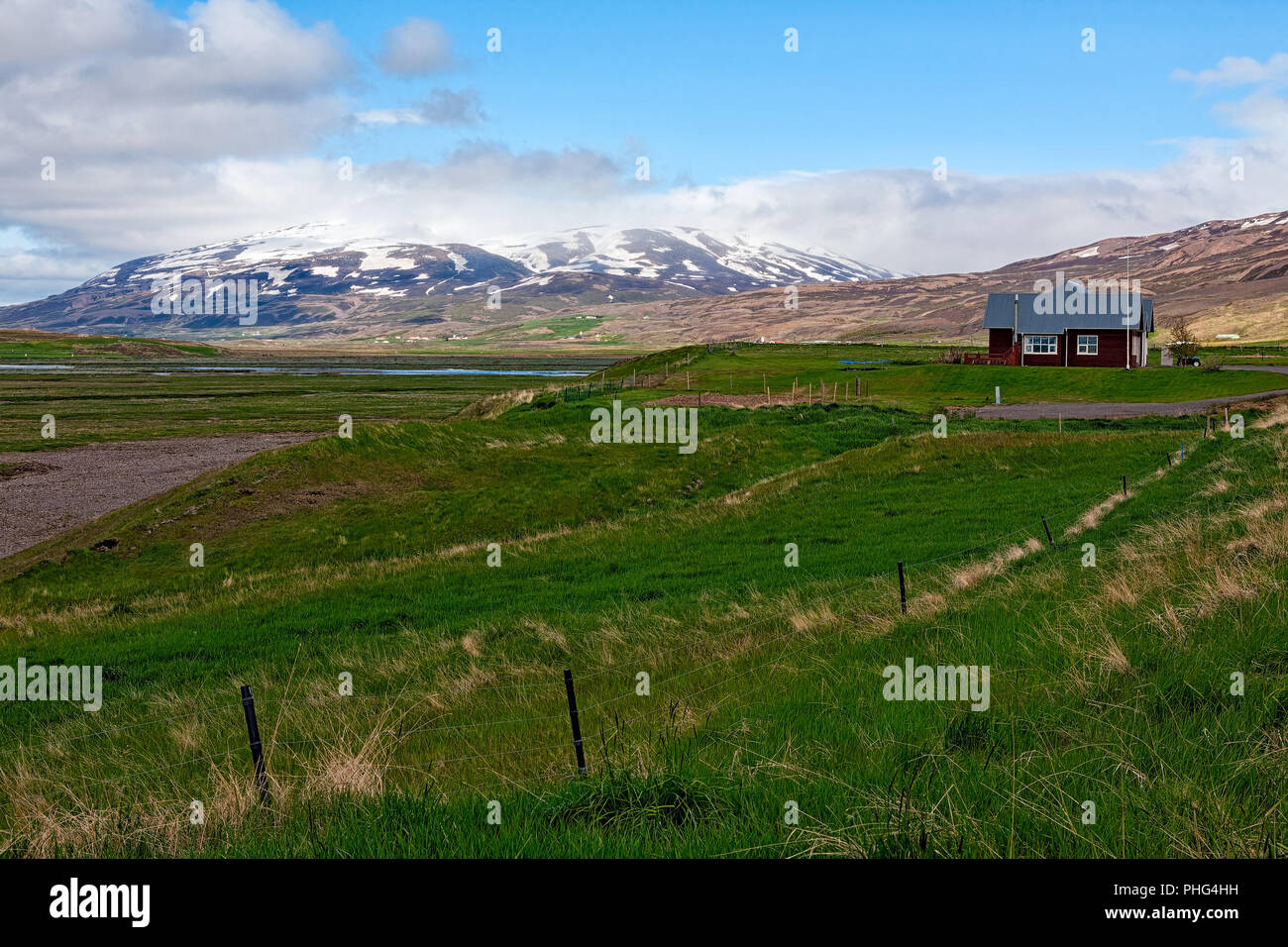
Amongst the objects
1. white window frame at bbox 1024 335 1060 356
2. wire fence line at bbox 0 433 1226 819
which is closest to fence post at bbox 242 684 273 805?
wire fence line at bbox 0 433 1226 819

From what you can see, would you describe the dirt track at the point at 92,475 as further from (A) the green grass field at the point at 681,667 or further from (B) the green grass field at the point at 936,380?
(B) the green grass field at the point at 936,380

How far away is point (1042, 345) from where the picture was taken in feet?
294

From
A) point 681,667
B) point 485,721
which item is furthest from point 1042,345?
point 485,721

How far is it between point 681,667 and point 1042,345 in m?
87.6

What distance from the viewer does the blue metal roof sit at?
8731 cm

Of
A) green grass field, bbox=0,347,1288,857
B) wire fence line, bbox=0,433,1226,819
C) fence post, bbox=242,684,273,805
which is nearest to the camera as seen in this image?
green grass field, bbox=0,347,1288,857

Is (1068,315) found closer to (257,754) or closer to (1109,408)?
(1109,408)

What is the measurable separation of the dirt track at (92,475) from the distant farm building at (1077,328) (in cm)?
6770

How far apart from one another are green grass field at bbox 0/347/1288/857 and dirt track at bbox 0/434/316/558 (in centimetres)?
578

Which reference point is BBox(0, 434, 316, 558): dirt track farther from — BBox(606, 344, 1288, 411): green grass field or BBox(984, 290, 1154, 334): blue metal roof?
BBox(984, 290, 1154, 334): blue metal roof

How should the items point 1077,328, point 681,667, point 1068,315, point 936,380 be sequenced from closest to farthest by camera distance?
point 681,667, point 936,380, point 1077,328, point 1068,315

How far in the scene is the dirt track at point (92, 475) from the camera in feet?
130

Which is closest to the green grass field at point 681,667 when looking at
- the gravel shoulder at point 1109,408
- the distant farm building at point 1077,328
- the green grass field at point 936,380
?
the gravel shoulder at point 1109,408
